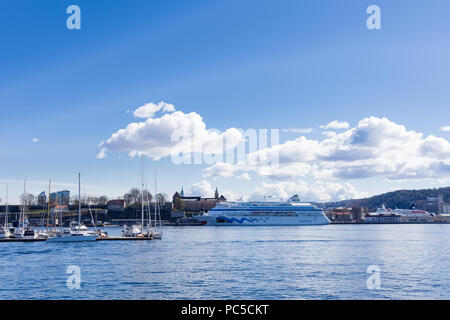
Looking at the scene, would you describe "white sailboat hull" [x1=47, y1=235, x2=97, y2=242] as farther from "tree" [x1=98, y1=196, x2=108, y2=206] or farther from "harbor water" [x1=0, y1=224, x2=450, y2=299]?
"tree" [x1=98, y1=196, x2=108, y2=206]

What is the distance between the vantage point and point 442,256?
3816 cm

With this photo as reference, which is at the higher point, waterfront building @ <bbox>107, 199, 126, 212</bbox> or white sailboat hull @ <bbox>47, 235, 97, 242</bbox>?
waterfront building @ <bbox>107, 199, 126, 212</bbox>

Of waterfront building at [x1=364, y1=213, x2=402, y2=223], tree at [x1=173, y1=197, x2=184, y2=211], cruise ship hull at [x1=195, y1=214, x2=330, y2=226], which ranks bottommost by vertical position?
waterfront building at [x1=364, y1=213, x2=402, y2=223]

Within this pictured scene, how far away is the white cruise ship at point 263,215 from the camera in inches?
4897

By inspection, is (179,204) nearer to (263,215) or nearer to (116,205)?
(116,205)

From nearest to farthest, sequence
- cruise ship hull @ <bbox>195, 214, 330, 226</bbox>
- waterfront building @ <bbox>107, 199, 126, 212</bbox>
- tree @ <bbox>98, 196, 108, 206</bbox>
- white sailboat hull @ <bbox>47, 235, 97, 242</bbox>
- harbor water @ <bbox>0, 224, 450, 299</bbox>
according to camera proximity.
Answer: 1. harbor water @ <bbox>0, 224, 450, 299</bbox>
2. white sailboat hull @ <bbox>47, 235, 97, 242</bbox>
3. cruise ship hull @ <bbox>195, 214, 330, 226</bbox>
4. waterfront building @ <bbox>107, 199, 126, 212</bbox>
5. tree @ <bbox>98, 196, 108, 206</bbox>

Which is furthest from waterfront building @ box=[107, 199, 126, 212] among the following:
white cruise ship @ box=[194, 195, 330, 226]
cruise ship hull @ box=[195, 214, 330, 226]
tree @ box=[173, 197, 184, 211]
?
cruise ship hull @ box=[195, 214, 330, 226]

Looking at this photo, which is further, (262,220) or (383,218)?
(383,218)

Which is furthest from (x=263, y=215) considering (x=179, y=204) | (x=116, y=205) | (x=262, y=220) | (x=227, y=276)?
(x=227, y=276)

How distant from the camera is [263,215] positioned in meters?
126

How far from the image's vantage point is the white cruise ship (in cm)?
12438

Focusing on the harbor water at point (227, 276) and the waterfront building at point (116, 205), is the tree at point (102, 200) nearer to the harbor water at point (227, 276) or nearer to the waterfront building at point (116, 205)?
the waterfront building at point (116, 205)
